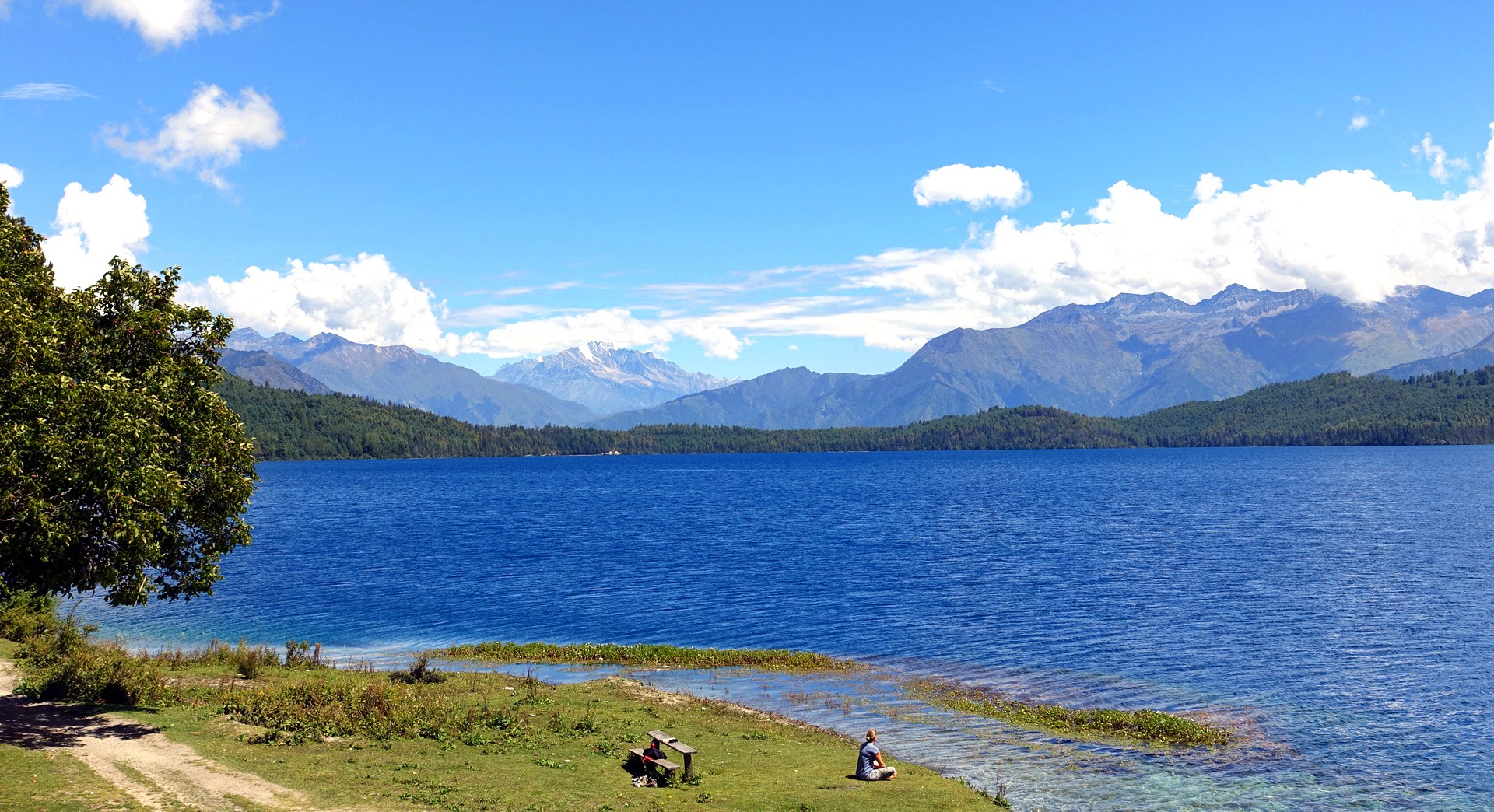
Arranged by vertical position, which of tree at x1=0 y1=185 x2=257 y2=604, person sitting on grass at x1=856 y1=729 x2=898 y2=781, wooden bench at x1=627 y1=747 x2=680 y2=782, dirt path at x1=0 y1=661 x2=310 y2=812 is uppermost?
tree at x1=0 y1=185 x2=257 y2=604

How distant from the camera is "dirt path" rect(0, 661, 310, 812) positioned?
26203 millimetres

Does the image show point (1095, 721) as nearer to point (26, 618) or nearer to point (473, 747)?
point (473, 747)

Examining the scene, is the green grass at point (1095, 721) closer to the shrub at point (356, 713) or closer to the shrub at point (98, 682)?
the shrub at point (356, 713)

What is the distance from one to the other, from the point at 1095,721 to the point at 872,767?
14917 millimetres

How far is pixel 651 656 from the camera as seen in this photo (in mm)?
56406

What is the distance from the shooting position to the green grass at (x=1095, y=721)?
40.2 m

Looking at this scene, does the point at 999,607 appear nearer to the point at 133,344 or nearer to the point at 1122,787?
the point at 1122,787

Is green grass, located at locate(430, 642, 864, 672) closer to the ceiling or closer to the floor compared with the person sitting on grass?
closer to the floor

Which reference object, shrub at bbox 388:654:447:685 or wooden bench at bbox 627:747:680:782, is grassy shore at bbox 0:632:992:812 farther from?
wooden bench at bbox 627:747:680:782

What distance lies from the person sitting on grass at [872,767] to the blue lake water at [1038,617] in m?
3.97

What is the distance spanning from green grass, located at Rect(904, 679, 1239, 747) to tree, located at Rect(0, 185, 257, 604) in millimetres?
33773

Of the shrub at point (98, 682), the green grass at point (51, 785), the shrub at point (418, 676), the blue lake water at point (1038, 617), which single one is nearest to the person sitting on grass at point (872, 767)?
the blue lake water at point (1038, 617)

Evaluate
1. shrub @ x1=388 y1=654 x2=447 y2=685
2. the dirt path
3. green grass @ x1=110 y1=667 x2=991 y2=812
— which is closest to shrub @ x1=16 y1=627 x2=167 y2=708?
the dirt path

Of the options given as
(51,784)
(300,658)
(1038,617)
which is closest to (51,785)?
(51,784)
